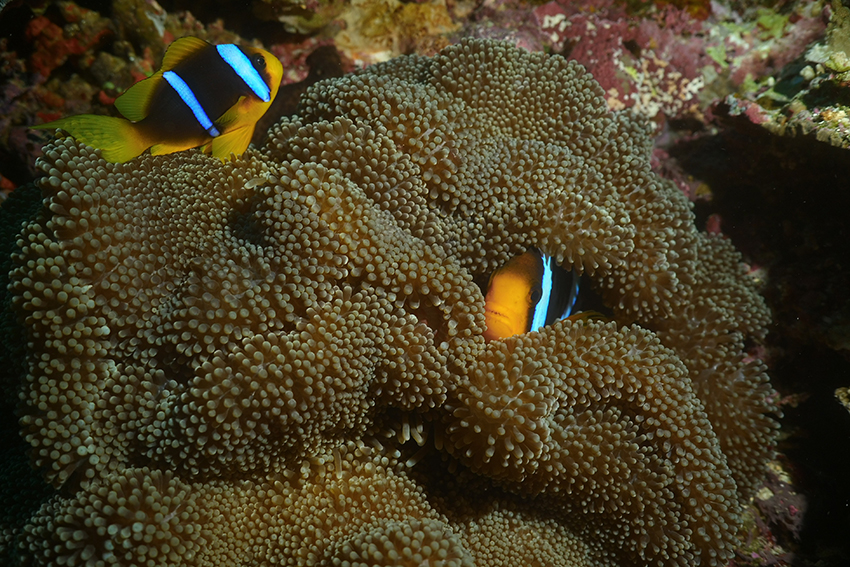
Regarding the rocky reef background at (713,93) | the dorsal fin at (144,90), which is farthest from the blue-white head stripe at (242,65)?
the rocky reef background at (713,93)

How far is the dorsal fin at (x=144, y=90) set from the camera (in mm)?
1923

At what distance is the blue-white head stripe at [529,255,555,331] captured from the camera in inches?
86.2

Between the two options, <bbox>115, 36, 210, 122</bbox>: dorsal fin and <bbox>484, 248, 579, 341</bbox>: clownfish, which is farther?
<bbox>484, 248, 579, 341</bbox>: clownfish

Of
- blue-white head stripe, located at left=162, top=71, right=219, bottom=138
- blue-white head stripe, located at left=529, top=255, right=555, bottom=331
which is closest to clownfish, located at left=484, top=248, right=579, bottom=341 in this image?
blue-white head stripe, located at left=529, top=255, right=555, bottom=331

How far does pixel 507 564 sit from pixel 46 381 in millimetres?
1848

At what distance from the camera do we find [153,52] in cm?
318

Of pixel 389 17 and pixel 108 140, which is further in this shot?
pixel 389 17

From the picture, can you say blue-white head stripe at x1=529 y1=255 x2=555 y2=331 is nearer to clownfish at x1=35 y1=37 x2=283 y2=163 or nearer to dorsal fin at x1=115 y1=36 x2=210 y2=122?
clownfish at x1=35 y1=37 x2=283 y2=163

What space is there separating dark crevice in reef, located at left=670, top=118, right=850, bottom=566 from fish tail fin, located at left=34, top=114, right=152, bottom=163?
3.25 m

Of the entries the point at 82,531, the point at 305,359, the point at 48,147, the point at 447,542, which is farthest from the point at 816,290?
the point at 48,147

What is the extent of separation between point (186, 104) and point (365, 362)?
4.14ft

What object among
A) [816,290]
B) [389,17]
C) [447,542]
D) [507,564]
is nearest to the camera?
[447,542]

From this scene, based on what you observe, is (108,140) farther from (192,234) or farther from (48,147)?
(192,234)

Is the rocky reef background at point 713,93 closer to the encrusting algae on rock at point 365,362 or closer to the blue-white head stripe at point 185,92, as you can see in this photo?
the encrusting algae on rock at point 365,362
